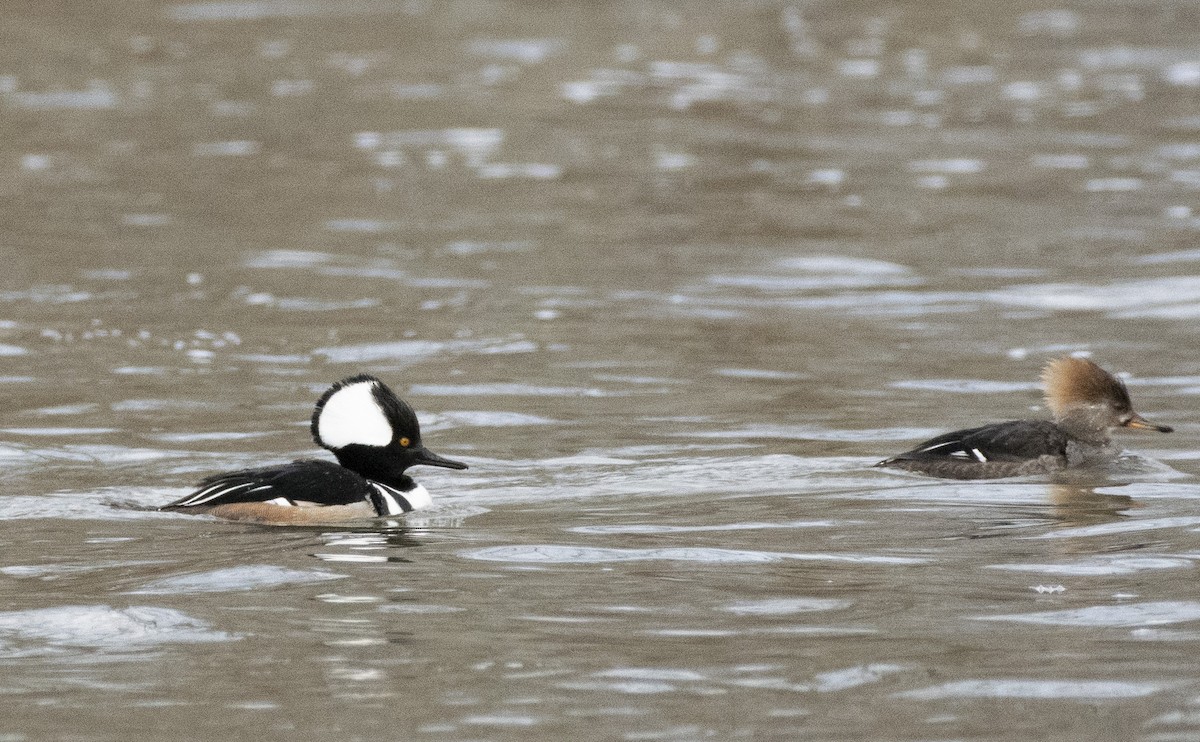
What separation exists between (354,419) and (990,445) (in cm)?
284

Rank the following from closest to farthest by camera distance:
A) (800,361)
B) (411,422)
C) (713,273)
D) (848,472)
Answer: (411,422) → (848,472) → (800,361) → (713,273)

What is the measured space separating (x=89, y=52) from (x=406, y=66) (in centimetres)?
401

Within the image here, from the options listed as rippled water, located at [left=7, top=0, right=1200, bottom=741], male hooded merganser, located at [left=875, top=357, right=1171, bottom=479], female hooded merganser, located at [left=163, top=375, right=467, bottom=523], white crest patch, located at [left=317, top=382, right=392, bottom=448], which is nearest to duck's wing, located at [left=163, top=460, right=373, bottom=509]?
female hooded merganser, located at [left=163, top=375, right=467, bottom=523]

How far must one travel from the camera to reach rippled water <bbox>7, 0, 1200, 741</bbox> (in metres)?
5.91

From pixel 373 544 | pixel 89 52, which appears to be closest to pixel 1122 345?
pixel 373 544

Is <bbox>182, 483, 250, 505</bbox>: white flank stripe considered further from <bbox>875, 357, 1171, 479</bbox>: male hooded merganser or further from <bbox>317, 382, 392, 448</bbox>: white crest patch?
<bbox>875, 357, 1171, 479</bbox>: male hooded merganser

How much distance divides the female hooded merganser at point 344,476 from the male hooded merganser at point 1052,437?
7.12 feet

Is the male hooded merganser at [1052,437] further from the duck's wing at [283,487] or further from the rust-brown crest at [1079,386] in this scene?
the duck's wing at [283,487]

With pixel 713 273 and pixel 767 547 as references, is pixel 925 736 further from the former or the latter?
pixel 713 273

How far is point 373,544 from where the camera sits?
25.3 feet

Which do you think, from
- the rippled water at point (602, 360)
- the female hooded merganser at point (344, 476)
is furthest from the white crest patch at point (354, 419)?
the rippled water at point (602, 360)

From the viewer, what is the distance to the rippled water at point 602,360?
5.91 metres

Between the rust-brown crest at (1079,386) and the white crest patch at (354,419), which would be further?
the rust-brown crest at (1079,386)

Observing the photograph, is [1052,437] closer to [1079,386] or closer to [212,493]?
[1079,386]
